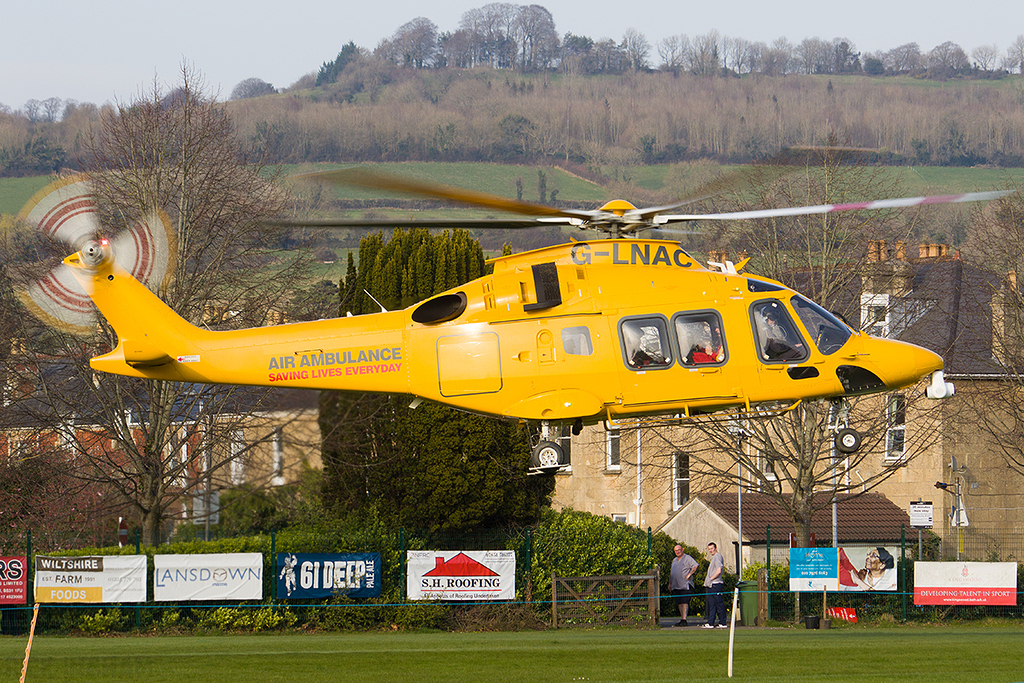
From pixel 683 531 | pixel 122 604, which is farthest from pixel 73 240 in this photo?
pixel 683 531

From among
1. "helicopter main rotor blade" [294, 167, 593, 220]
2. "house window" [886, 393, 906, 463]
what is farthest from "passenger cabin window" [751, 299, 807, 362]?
"house window" [886, 393, 906, 463]

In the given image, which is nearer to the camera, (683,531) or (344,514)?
(344,514)

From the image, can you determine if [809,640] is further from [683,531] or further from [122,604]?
[683,531]

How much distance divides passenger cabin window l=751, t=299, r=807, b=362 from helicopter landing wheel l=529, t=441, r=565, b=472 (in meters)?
3.50

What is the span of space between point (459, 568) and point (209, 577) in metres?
5.99

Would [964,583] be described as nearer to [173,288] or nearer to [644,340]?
[644,340]

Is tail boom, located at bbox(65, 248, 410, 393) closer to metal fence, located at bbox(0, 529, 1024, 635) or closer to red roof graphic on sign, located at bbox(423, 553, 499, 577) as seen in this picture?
metal fence, located at bbox(0, 529, 1024, 635)

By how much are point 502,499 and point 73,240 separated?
45.8 ft

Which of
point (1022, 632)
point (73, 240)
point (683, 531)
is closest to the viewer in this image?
point (73, 240)

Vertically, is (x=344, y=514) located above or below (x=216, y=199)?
below

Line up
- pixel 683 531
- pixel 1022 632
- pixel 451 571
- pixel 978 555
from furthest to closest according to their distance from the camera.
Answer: pixel 683 531 → pixel 978 555 → pixel 451 571 → pixel 1022 632

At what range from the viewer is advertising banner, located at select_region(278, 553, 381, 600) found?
28.1 meters

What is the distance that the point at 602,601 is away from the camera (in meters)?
29.7

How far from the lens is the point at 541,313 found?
18.4m
